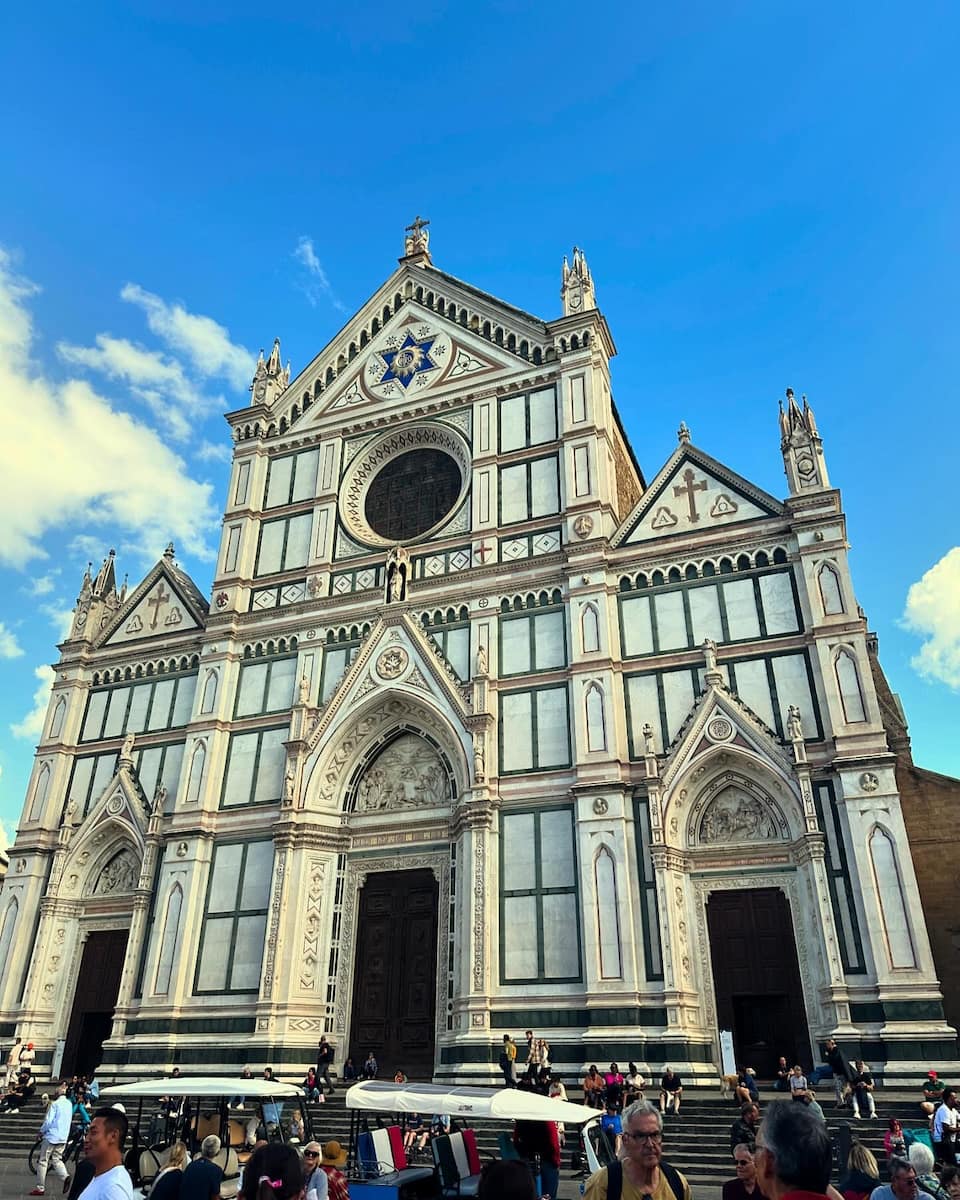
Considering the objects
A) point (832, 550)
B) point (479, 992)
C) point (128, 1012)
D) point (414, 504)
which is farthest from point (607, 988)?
point (414, 504)

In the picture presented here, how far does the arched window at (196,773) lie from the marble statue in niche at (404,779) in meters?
4.54

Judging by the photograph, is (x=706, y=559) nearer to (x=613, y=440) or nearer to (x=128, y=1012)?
(x=613, y=440)

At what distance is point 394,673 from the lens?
2503cm

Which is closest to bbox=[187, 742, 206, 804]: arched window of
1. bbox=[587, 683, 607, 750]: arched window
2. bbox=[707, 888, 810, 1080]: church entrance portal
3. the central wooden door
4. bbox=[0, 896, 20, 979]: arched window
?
the central wooden door

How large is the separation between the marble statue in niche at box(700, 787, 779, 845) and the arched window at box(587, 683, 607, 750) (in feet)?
9.31

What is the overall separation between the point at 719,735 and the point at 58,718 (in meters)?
20.6

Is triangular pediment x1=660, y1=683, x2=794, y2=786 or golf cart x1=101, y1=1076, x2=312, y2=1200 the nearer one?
golf cart x1=101, y1=1076, x2=312, y2=1200

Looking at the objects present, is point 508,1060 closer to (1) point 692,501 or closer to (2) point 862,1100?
(2) point 862,1100

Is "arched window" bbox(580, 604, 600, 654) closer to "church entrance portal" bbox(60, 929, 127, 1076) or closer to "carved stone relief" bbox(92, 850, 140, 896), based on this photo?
"carved stone relief" bbox(92, 850, 140, 896)

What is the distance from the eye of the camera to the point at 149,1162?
44.1ft

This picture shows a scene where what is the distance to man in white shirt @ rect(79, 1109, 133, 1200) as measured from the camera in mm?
4621

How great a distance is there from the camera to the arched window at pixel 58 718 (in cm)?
2913

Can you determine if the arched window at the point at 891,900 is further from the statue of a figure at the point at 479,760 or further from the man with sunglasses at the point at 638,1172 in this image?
the man with sunglasses at the point at 638,1172

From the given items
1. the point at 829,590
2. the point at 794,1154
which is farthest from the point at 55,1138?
the point at 829,590
